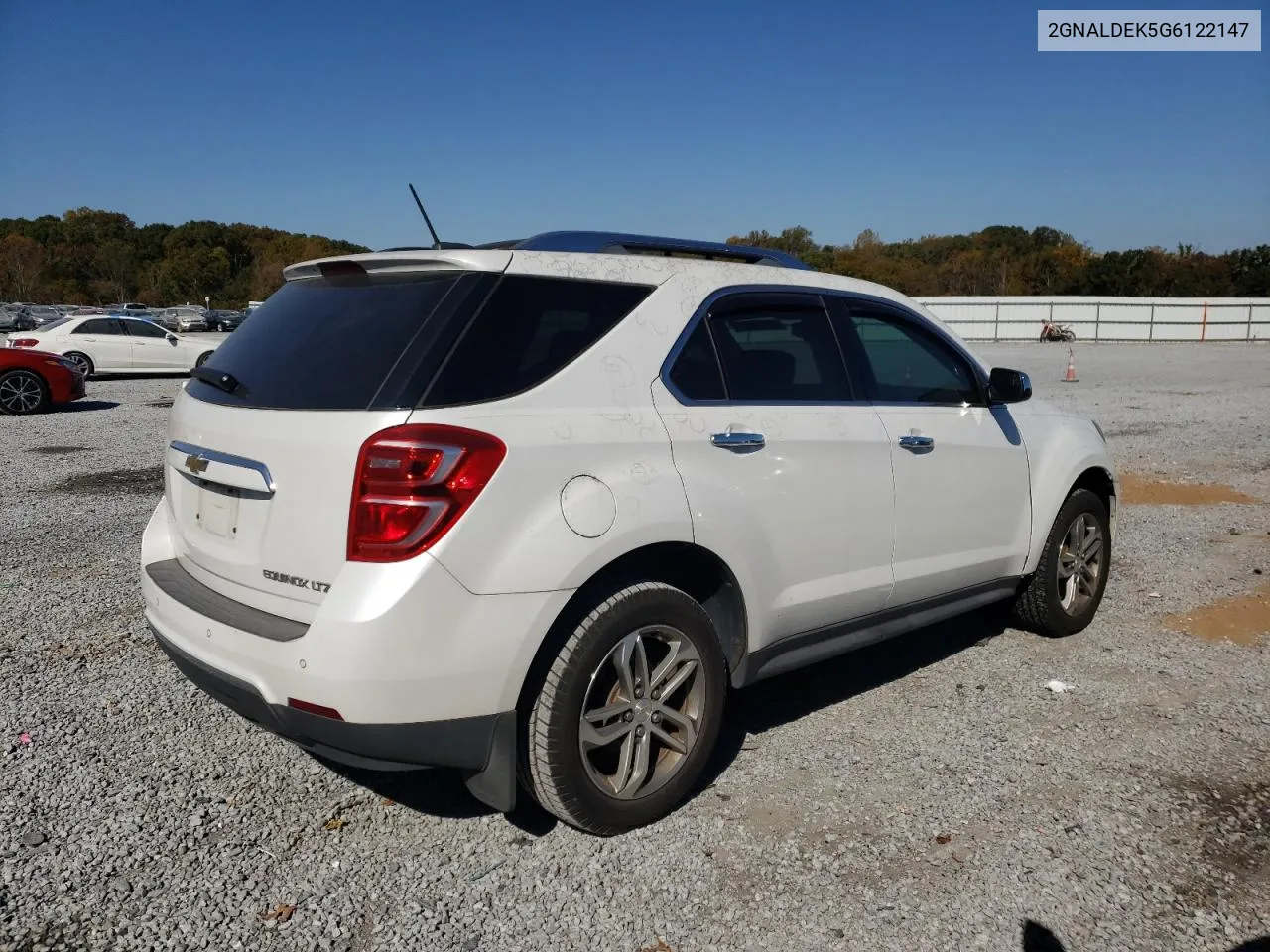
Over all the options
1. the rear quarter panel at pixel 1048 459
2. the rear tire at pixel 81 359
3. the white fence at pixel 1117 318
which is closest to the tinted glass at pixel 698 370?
the rear quarter panel at pixel 1048 459

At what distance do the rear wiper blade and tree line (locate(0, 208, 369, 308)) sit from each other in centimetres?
9691

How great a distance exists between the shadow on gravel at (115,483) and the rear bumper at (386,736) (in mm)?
6638

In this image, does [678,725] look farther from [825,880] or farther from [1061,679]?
[1061,679]

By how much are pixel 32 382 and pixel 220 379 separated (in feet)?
46.4

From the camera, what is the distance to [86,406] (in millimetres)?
16500

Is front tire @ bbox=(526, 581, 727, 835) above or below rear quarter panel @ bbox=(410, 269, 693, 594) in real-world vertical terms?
below

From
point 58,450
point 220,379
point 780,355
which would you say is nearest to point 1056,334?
point 58,450

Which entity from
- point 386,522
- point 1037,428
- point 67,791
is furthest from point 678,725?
point 1037,428

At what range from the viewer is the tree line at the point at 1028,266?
72.2 m

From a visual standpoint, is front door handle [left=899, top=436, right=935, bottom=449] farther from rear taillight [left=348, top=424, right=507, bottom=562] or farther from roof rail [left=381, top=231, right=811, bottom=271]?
rear taillight [left=348, top=424, right=507, bottom=562]

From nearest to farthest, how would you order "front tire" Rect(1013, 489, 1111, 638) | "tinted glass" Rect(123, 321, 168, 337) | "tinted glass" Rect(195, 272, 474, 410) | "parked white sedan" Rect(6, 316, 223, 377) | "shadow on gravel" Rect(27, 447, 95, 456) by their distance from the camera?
"tinted glass" Rect(195, 272, 474, 410), "front tire" Rect(1013, 489, 1111, 638), "shadow on gravel" Rect(27, 447, 95, 456), "parked white sedan" Rect(6, 316, 223, 377), "tinted glass" Rect(123, 321, 168, 337)

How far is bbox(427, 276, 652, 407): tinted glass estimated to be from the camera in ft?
9.18

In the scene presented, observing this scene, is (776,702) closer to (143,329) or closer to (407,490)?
(407,490)

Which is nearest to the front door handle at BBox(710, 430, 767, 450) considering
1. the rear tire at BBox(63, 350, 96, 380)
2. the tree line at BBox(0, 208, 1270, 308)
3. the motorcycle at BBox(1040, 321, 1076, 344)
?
the rear tire at BBox(63, 350, 96, 380)
